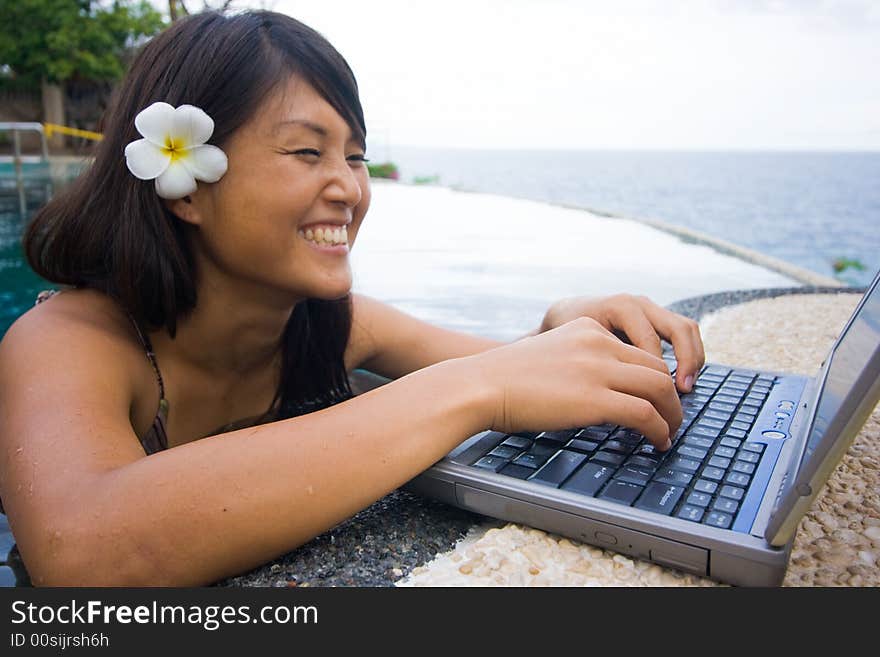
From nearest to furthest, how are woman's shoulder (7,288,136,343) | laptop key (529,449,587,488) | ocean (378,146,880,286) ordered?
laptop key (529,449,587,488)
woman's shoulder (7,288,136,343)
ocean (378,146,880,286)

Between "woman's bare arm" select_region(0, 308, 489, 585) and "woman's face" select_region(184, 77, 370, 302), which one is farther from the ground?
"woman's face" select_region(184, 77, 370, 302)

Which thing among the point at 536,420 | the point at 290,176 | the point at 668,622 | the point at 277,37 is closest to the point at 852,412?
the point at 668,622

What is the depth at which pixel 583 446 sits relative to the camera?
2.99 ft

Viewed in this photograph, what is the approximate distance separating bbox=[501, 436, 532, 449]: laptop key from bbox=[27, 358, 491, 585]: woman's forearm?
0.12 meters

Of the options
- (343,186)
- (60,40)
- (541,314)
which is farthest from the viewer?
(60,40)

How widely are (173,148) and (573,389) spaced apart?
0.70 metres

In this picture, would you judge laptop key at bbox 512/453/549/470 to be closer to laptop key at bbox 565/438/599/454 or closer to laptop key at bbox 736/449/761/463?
laptop key at bbox 565/438/599/454

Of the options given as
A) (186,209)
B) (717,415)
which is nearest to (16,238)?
(186,209)

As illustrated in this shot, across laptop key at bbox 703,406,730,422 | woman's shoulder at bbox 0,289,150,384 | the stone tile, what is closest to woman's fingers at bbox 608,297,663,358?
laptop key at bbox 703,406,730,422

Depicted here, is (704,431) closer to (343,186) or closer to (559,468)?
(559,468)

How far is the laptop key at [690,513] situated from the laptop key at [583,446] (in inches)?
6.7

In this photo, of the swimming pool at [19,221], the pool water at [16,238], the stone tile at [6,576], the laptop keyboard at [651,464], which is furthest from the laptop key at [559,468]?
the pool water at [16,238]

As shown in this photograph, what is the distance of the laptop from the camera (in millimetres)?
639

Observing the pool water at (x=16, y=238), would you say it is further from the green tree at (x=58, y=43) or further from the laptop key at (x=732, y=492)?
the green tree at (x=58, y=43)
